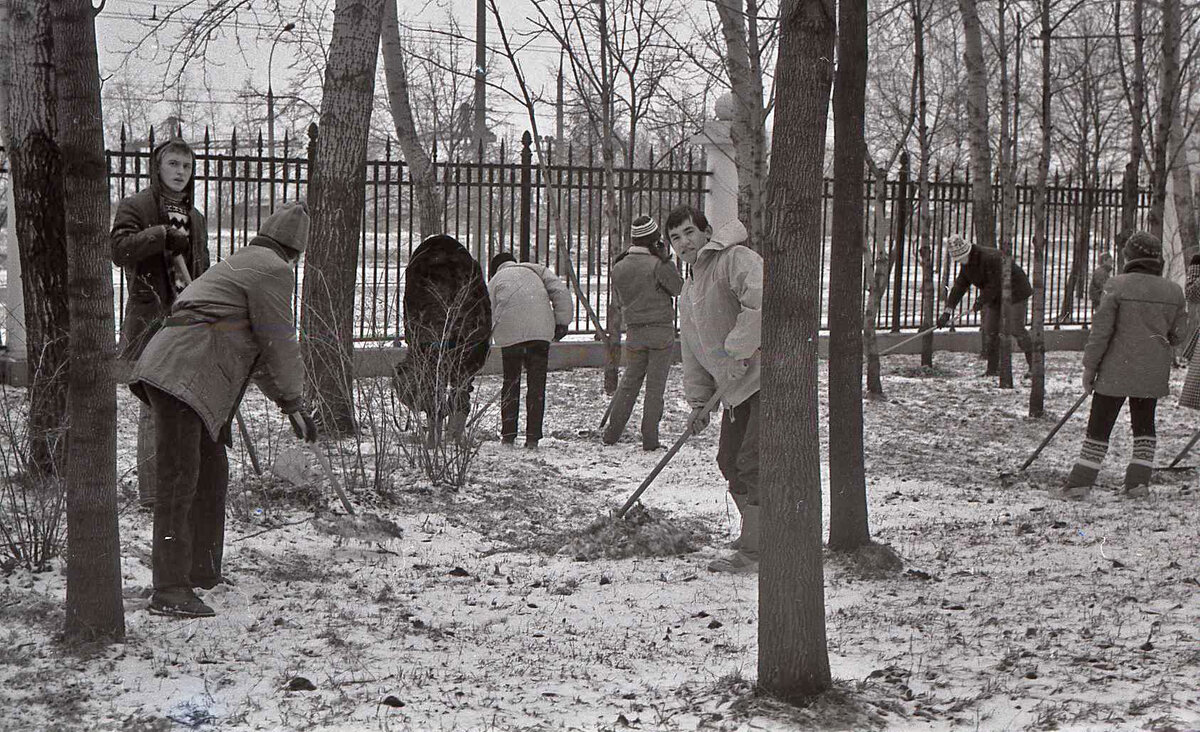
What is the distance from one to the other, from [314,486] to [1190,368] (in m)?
5.42

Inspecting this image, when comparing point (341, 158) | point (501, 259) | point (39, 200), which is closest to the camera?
point (39, 200)

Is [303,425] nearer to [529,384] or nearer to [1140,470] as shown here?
[529,384]

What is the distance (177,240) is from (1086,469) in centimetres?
526

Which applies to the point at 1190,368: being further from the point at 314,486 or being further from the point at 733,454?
the point at 314,486

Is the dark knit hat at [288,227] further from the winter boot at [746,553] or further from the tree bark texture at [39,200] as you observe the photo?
the winter boot at [746,553]

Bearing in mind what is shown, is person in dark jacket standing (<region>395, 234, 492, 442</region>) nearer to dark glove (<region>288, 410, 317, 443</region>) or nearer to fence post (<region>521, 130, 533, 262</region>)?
dark glove (<region>288, 410, 317, 443</region>)

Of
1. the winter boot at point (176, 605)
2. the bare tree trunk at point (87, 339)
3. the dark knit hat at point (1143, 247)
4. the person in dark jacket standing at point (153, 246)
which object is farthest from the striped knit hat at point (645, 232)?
the bare tree trunk at point (87, 339)

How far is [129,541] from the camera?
558cm

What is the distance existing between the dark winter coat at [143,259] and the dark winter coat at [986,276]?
29.0 ft

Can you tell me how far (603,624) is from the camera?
194 inches

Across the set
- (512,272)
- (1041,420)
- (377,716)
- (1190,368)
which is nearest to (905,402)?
(1041,420)

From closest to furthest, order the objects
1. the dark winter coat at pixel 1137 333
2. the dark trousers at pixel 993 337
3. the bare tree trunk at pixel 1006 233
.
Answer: the dark winter coat at pixel 1137 333 < the bare tree trunk at pixel 1006 233 < the dark trousers at pixel 993 337

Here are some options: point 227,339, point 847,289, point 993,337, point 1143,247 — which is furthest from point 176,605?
point 993,337

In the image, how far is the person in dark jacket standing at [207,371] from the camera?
451cm
